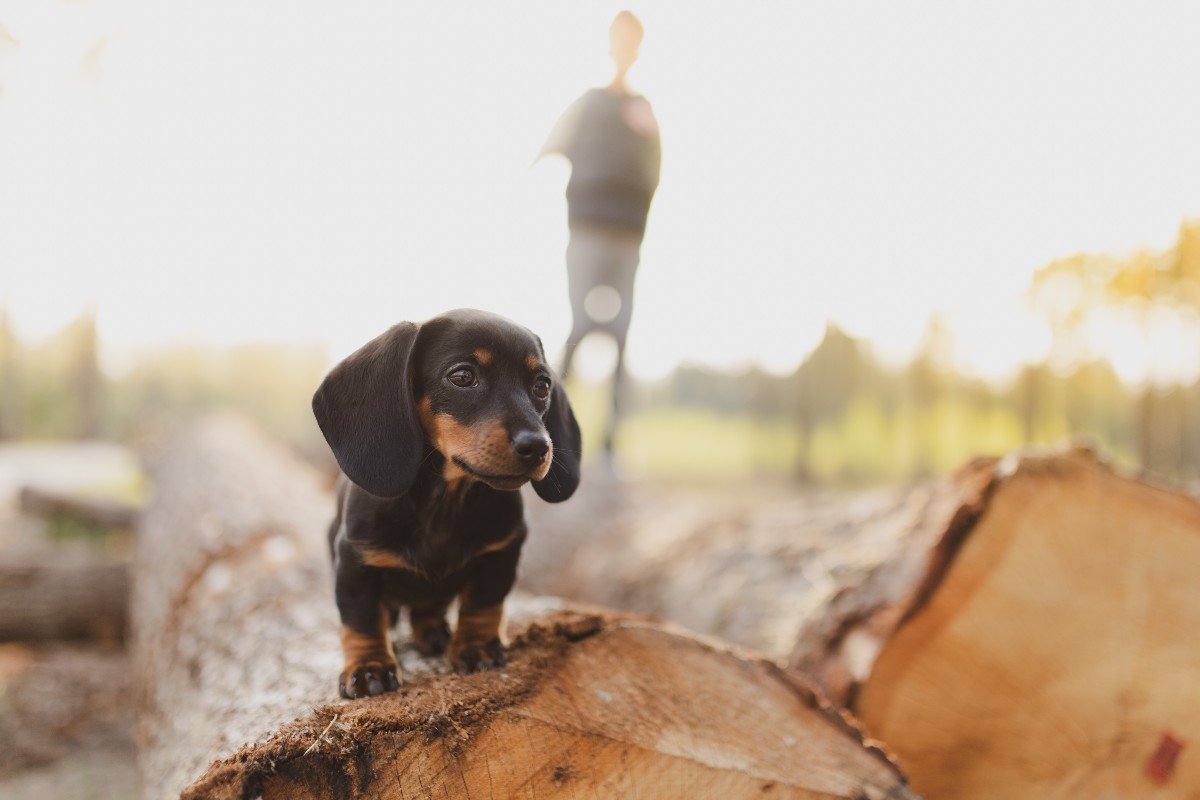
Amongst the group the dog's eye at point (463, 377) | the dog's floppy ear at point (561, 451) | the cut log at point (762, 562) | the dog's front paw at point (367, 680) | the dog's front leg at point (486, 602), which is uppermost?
the dog's eye at point (463, 377)

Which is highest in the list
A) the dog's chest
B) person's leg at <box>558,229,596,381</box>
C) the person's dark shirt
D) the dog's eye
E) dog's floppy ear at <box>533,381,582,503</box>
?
the person's dark shirt

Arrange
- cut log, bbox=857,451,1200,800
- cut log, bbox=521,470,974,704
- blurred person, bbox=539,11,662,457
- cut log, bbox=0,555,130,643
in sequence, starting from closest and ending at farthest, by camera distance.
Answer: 1. cut log, bbox=857,451,1200,800
2. cut log, bbox=521,470,974,704
3. blurred person, bbox=539,11,662,457
4. cut log, bbox=0,555,130,643

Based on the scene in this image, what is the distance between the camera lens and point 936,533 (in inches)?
112

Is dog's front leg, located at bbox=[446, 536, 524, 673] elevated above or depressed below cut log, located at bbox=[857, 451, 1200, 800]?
above

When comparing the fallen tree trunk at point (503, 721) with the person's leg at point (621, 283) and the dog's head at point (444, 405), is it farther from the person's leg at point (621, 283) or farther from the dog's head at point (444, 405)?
the person's leg at point (621, 283)

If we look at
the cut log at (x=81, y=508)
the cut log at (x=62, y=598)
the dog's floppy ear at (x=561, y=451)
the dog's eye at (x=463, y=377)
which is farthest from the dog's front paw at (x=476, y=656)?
the cut log at (x=81, y=508)

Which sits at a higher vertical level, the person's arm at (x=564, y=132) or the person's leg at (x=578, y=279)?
the person's arm at (x=564, y=132)

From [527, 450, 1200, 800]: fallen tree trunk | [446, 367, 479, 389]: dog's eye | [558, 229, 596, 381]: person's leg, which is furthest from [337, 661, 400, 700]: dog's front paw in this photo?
[558, 229, 596, 381]: person's leg

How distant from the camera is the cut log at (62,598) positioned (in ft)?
17.1

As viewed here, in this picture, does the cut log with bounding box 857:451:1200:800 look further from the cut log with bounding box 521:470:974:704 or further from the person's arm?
the person's arm

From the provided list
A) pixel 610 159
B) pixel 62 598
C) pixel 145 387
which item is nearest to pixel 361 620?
pixel 610 159

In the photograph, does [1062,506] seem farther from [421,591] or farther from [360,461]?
[360,461]

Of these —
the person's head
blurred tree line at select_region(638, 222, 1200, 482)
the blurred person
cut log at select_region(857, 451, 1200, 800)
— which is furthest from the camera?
blurred tree line at select_region(638, 222, 1200, 482)

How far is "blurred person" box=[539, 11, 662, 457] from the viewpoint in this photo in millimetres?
4492
